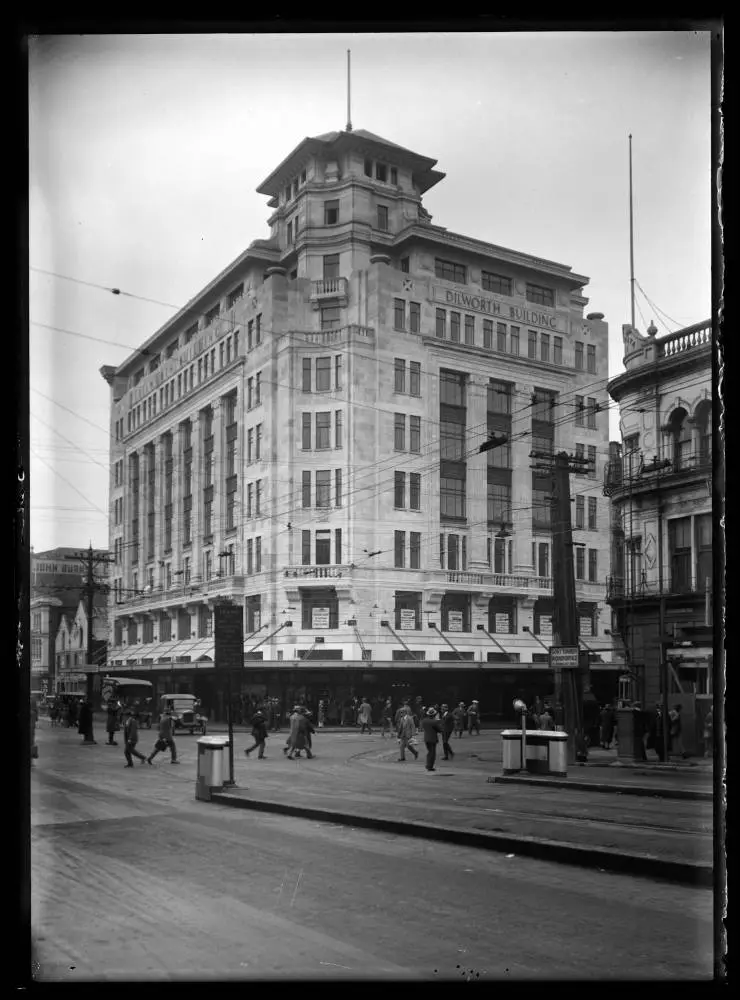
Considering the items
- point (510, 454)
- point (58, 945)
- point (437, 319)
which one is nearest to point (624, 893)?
point (510, 454)

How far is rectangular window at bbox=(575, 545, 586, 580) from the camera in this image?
34.1 feet

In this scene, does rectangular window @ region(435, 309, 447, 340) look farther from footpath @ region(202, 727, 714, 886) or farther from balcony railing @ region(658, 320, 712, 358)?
footpath @ region(202, 727, 714, 886)

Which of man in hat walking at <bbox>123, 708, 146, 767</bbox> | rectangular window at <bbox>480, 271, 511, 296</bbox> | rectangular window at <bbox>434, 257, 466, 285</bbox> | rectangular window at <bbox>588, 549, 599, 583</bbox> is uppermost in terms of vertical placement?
rectangular window at <bbox>434, 257, 466, 285</bbox>

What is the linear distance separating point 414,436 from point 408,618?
6.04 feet

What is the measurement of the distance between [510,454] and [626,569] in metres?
2.02

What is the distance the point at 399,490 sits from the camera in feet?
32.8

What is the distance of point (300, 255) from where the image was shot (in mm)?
10109

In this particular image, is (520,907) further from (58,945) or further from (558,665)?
(58,945)

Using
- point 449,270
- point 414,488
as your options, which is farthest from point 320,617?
point 449,270

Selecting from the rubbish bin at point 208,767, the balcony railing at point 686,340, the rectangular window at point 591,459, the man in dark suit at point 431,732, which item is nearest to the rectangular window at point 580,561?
the rectangular window at point 591,459

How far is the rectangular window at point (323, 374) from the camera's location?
33.5ft

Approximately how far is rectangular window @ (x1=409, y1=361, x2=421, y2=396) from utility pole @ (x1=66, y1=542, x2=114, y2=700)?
11.8ft

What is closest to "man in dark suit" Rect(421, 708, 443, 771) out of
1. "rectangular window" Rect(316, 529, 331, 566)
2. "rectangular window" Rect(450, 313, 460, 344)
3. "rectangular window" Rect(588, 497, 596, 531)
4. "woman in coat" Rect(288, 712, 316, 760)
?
"woman in coat" Rect(288, 712, 316, 760)

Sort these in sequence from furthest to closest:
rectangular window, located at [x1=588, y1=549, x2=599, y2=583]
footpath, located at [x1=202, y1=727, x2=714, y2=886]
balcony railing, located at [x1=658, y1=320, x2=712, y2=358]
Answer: rectangular window, located at [x1=588, y1=549, x2=599, y2=583]
footpath, located at [x1=202, y1=727, x2=714, y2=886]
balcony railing, located at [x1=658, y1=320, x2=712, y2=358]
